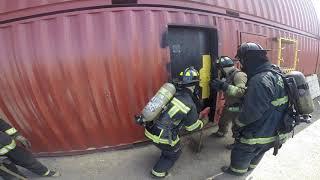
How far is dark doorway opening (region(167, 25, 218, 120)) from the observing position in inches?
211

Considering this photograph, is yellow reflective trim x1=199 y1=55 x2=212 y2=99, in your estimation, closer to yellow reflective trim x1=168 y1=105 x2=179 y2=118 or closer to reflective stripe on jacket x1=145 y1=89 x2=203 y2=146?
reflective stripe on jacket x1=145 y1=89 x2=203 y2=146

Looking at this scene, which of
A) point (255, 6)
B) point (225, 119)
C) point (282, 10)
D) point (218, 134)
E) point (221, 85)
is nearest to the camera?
point (221, 85)

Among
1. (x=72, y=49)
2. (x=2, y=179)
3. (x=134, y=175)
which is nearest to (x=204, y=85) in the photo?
(x=134, y=175)

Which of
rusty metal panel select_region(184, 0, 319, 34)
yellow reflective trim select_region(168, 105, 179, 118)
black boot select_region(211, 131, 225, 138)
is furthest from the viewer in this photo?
rusty metal panel select_region(184, 0, 319, 34)

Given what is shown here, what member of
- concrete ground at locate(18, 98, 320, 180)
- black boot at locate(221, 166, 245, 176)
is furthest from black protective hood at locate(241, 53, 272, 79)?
concrete ground at locate(18, 98, 320, 180)

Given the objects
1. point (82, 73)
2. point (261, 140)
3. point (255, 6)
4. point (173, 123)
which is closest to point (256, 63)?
point (261, 140)

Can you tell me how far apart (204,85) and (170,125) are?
6.04ft

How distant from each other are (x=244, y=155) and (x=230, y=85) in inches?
44.8

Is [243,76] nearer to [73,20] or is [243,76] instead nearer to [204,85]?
[204,85]

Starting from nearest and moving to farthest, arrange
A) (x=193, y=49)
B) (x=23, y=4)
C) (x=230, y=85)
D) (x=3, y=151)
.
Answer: (x=3, y=151) < (x=23, y=4) < (x=230, y=85) < (x=193, y=49)

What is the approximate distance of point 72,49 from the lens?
454 cm

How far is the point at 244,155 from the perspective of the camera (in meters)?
4.53

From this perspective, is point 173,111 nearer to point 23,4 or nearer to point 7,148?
point 7,148

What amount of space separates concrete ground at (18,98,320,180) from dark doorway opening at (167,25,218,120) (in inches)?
49.3
